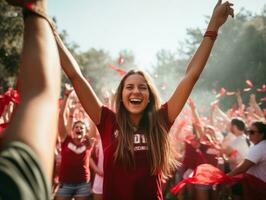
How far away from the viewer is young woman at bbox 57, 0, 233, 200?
234 centimetres

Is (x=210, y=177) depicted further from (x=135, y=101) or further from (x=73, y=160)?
(x=135, y=101)

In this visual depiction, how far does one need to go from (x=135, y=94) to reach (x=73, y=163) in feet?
11.4

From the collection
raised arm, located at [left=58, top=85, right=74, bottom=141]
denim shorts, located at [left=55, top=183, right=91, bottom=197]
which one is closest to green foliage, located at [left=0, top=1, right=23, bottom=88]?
raised arm, located at [left=58, top=85, right=74, bottom=141]

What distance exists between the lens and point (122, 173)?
2.37 metres

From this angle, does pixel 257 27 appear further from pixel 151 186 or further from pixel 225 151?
pixel 151 186

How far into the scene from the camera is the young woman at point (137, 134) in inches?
92.2

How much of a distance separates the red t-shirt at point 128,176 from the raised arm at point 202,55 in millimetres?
491

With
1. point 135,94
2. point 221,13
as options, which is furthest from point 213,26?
point 135,94

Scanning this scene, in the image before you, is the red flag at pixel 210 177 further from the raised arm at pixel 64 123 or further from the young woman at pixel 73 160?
the raised arm at pixel 64 123

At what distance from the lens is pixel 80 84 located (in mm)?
2373

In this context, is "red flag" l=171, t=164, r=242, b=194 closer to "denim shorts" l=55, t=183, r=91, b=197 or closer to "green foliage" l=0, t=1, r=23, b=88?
"denim shorts" l=55, t=183, r=91, b=197

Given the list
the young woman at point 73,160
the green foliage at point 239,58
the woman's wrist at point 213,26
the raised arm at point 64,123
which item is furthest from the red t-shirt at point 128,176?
the green foliage at point 239,58

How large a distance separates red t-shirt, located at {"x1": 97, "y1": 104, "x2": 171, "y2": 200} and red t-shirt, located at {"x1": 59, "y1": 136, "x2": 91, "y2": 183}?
3422 millimetres

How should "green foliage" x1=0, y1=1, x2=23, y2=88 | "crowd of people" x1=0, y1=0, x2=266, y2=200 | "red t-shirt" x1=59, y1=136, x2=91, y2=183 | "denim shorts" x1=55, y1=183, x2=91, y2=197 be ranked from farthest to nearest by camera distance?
"green foliage" x1=0, y1=1, x2=23, y2=88, "red t-shirt" x1=59, y1=136, x2=91, y2=183, "denim shorts" x1=55, y1=183, x2=91, y2=197, "crowd of people" x1=0, y1=0, x2=266, y2=200
